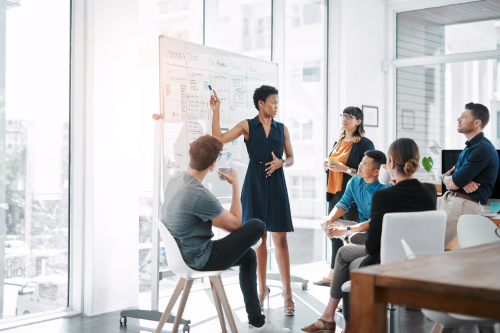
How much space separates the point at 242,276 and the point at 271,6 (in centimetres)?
329

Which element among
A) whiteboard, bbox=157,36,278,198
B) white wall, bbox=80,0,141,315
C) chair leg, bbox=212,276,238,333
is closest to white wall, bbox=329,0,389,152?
whiteboard, bbox=157,36,278,198

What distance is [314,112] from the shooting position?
17.8ft

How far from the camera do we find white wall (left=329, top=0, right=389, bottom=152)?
5.47m

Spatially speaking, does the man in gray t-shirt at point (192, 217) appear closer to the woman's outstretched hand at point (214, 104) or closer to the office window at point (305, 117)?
the woman's outstretched hand at point (214, 104)

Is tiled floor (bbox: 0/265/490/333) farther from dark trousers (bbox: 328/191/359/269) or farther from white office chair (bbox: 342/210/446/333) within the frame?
white office chair (bbox: 342/210/446/333)

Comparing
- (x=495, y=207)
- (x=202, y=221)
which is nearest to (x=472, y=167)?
(x=495, y=207)

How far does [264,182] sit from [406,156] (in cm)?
125

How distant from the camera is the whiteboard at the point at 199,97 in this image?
309cm

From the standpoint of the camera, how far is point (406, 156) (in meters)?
2.26

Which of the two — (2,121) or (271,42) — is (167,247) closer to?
(2,121)

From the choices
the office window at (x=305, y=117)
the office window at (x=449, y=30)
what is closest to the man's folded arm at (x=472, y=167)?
the office window at (x=305, y=117)

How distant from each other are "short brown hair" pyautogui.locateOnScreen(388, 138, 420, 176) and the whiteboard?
58.3 inches

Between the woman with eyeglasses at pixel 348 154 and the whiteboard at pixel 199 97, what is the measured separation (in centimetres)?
78

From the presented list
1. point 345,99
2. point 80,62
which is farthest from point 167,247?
point 345,99
